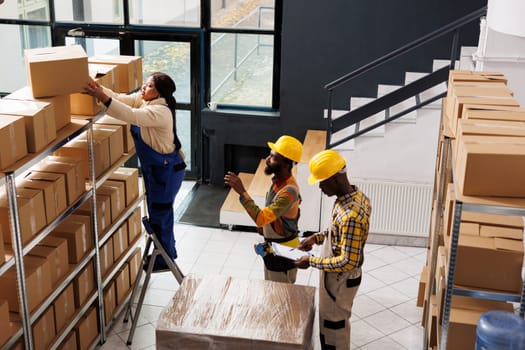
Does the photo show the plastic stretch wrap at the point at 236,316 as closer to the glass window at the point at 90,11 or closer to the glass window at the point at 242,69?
the glass window at the point at 242,69

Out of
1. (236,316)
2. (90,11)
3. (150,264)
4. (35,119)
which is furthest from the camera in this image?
(90,11)

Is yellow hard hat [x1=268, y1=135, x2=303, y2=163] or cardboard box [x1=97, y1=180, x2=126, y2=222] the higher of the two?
yellow hard hat [x1=268, y1=135, x2=303, y2=163]

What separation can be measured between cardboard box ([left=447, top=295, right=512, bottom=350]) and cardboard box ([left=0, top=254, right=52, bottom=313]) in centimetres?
249

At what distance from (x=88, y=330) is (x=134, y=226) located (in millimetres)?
1099

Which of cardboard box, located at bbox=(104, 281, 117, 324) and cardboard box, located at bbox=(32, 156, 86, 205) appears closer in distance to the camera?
cardboard box, located at bbox=(32, 156, 86, 205)

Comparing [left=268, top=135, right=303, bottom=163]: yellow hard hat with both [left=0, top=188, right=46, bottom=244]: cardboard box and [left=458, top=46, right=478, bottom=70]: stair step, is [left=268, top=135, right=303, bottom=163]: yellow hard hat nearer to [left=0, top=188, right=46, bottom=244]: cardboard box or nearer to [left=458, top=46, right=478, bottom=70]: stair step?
[left=0, top=188, right=46, bottom=244]: cardboard box

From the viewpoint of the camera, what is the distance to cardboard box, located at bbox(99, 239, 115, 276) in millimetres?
5156

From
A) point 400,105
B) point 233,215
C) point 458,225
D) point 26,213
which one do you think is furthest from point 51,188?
point 400,105

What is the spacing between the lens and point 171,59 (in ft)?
27.2

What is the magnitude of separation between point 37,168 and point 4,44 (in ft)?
15.6

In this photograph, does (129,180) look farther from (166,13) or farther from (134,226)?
(166,13)

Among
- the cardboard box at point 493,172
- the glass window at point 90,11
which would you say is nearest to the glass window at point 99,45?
the glass window at point 90,11

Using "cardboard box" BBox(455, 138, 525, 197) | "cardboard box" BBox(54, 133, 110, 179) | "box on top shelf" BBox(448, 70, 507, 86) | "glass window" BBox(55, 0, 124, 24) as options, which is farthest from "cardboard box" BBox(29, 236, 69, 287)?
"glass window" BBox(55, 0, 124, 24)

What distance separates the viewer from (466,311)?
12.0 ft
